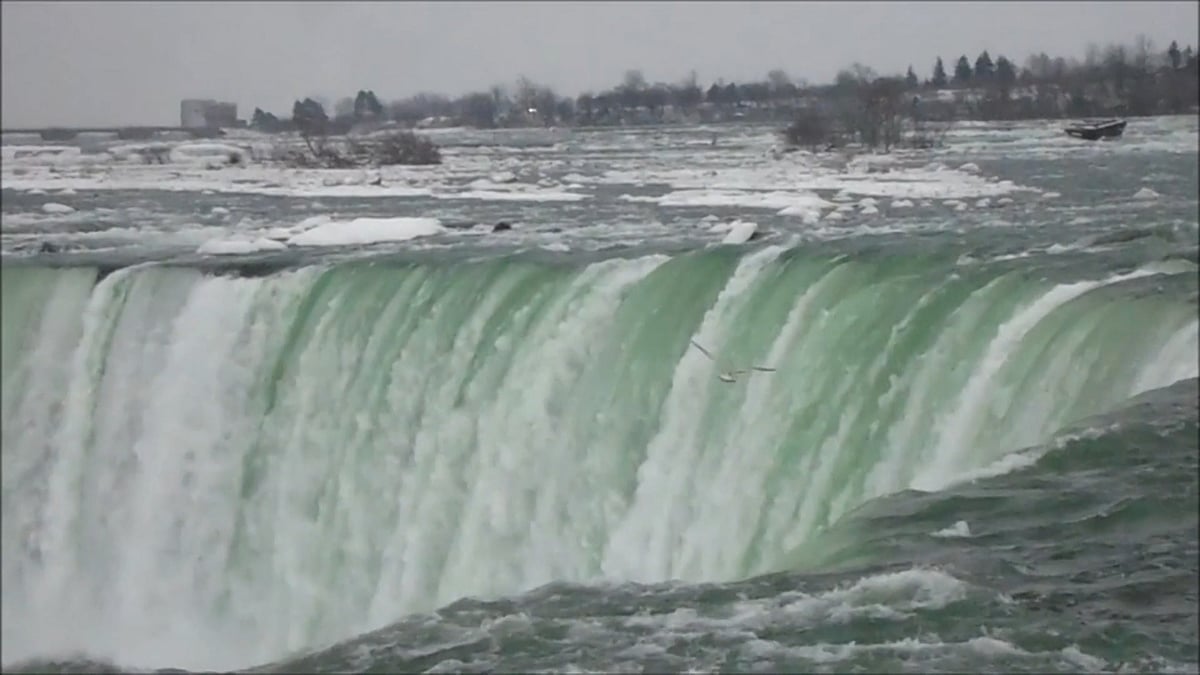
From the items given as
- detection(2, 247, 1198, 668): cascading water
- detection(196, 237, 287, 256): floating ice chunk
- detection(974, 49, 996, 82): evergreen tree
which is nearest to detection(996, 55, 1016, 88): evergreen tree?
detection(974, 49, 996, 82): evergreen tree

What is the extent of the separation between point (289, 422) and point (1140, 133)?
499cm

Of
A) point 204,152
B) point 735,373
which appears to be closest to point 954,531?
point 735,373

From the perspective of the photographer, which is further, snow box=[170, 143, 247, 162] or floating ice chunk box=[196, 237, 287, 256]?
snow box=[170, 143, 247, 162]

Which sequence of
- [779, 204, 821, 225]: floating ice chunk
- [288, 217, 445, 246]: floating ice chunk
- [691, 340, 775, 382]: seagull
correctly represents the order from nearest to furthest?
[691, 340, 775, 382]: seagull
[779, 204, 821, 225]: floating ice chunk
[288, 217, 445, 246]: floating ice chunk

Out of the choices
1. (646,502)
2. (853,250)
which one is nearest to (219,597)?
(646,502)

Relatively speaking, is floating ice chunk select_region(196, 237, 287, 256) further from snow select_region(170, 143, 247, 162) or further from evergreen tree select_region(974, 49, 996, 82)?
evergreen tree select_region(974, 49, 996, 82)

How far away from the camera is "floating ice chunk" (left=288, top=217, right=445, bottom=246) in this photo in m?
7.37

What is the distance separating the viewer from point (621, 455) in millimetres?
4676

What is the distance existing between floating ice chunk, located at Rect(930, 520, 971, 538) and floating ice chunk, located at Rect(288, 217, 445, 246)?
4705mm

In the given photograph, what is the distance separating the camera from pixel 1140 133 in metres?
7.16

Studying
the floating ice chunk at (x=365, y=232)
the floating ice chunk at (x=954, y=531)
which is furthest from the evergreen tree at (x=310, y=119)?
→ the floating ice chunk at (x=954, y=531)

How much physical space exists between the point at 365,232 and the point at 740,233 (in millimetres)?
2361

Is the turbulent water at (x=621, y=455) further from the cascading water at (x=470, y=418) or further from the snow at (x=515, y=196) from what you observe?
the snow at (x=515, y=196)

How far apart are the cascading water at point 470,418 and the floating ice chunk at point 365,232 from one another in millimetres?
1259
